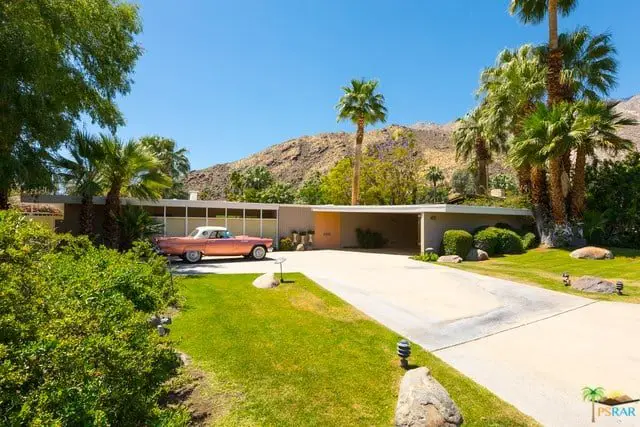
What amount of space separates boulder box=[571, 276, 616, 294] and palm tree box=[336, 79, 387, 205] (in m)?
16.9

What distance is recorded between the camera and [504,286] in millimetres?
9961

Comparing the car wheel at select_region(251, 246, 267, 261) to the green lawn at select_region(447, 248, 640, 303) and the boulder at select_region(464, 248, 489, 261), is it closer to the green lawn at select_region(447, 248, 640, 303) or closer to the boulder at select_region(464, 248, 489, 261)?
the green lawn at select_region(447, 248, 640, 303)

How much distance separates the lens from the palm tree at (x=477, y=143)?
24641 millimetres

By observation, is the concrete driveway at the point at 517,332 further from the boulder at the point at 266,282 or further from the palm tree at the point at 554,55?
the palm tree at the point at 554,55

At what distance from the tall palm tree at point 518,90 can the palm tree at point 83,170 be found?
1823 centimetres

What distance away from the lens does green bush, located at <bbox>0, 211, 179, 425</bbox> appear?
7.09ft

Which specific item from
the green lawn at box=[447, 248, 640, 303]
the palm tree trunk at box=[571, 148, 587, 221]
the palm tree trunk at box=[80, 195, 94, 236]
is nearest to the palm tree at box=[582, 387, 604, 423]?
the green lawn at box=[447, 248, 640, 303]

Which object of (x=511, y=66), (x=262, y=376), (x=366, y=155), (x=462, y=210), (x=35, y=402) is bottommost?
(x=262, y=376)

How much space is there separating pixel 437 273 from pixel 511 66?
12.7m

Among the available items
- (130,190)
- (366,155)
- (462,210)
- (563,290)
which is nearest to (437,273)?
(563,290)

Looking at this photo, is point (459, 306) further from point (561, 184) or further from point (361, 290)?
point (561, 184)

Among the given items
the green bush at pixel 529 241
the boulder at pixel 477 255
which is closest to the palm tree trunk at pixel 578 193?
the green bush at pixel 529 241

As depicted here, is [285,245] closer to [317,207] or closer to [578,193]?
[317,207]

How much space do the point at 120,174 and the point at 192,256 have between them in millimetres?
4127
